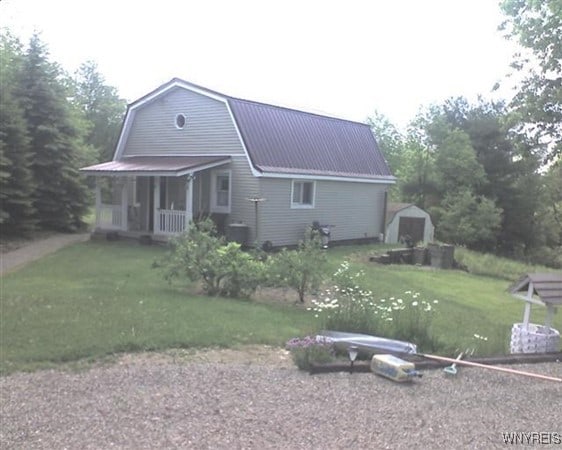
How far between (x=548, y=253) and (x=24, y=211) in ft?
105

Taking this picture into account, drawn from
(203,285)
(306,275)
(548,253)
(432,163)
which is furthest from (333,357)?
(548,253)

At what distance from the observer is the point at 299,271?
9.73 metres

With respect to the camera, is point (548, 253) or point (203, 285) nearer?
point (203, 285)

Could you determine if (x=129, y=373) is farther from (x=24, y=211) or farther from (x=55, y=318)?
(x=24, y=211)

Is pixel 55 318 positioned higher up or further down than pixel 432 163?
further down

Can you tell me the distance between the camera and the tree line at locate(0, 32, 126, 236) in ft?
62.3

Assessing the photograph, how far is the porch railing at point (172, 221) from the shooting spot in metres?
18.1

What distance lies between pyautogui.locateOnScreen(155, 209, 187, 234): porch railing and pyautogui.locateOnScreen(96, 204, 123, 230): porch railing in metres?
2.53

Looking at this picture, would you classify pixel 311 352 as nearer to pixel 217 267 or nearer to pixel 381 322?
pixel 381 322

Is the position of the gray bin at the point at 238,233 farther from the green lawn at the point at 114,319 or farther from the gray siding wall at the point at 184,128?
the green lawn at the point at 114,319

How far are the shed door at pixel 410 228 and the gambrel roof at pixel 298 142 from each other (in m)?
2.40

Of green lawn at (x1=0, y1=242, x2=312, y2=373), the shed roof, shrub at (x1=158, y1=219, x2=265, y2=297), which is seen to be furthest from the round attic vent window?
shrub at (x1=158, y1=219, x2=265, y2=297)

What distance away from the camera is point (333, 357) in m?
5.84

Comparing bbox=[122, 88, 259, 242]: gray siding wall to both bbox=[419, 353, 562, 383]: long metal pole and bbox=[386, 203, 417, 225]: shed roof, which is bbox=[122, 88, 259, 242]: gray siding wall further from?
bbox=[419, 353, 562, 383]: long metal pole
